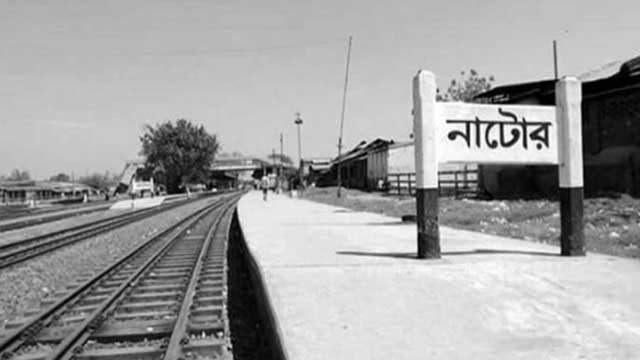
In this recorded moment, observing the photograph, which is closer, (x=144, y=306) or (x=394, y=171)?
(x=144, y=306)

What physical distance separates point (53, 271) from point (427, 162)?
10306 millimetres

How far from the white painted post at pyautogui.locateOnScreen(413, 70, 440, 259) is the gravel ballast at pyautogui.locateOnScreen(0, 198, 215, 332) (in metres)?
5.96

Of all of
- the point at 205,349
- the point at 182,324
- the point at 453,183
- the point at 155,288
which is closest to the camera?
the point at 205,349

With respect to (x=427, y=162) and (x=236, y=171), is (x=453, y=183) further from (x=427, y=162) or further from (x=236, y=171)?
(x=236, y=171)

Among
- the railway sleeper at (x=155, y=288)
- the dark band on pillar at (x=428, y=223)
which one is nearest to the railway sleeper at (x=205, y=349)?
the dark band on pillar at (x=428, y=223)

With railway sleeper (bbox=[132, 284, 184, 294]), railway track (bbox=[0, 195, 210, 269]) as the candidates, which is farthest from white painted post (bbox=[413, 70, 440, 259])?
railway track (bbox=[0, 195, 210, 269])

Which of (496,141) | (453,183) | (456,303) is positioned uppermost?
(496,141)

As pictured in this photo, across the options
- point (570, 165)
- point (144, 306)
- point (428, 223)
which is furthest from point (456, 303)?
point (144, 306)

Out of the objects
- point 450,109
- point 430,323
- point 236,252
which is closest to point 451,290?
point 430,323

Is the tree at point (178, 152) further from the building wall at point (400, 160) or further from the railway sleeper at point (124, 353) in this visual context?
the railway sleeper at point (124, 353)

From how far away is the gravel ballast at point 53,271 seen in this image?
13234 mm

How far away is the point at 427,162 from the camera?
37.0 feet

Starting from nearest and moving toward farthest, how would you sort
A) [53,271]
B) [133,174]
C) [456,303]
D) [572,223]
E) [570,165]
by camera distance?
[456,303]
[572,223]
[570,165]
[53,271]
[133,174]

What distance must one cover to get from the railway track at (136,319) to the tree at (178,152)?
118 metres
